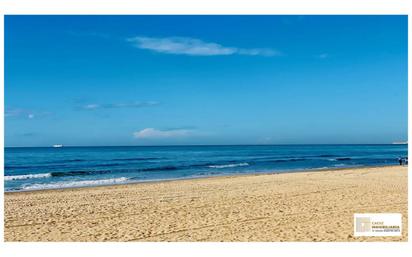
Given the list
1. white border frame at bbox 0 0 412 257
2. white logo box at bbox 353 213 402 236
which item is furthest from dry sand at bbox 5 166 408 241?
white border frame at bbox 0 0 412 257

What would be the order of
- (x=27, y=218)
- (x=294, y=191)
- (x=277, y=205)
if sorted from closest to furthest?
(x=27, y=218)
(x=277, y=205)
(x=294, y=191)

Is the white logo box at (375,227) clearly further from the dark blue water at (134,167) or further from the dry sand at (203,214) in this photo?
the dark blue water at (134,167)

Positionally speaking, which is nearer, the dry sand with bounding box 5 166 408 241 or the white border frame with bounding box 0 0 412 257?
the white border frame with bounding box 0 0 412 257

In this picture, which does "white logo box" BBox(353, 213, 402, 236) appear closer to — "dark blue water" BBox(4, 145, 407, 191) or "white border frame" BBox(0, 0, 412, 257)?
"white border frame" BBox(0, 0, 412, 257)

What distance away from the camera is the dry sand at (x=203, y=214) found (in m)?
6.68

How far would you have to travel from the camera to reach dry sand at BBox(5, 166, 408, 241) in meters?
6.68

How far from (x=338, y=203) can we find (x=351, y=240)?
322cm
